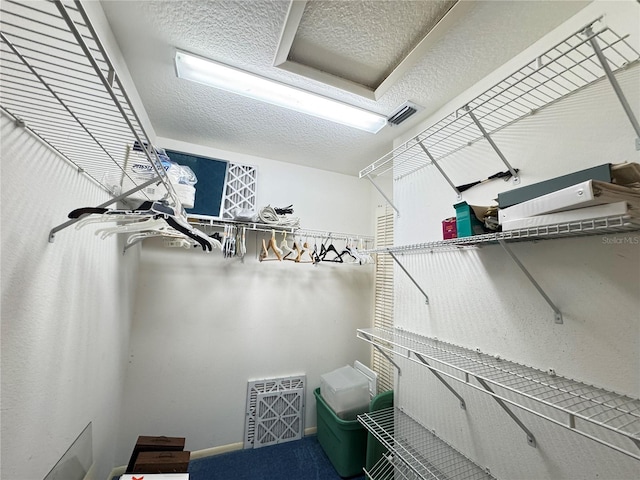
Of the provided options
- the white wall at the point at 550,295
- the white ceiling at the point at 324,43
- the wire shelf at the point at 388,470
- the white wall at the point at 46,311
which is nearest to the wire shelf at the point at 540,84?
the white wall at the point at 550,295

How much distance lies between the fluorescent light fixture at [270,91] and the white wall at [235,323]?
96 centimetres

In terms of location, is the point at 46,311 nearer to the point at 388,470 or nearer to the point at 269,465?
the point at 269,465

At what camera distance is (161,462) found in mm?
1489

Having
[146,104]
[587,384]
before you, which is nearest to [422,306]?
[587,384]

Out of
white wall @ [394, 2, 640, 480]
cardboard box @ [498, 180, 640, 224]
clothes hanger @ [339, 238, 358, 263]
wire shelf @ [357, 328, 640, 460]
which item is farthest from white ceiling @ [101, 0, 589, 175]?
wire shelf @ [357, 328, 640, 460]

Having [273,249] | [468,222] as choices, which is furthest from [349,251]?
[468,222]

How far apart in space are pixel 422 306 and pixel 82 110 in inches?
Answer: 77.0

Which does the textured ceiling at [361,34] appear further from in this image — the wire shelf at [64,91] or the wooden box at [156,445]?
the wooden box at [156,445]

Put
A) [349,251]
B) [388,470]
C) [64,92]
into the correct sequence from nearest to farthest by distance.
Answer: [64,92], [388,470], [349,251]

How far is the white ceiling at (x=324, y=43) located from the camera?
1119mm

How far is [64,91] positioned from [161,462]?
1.93 metres

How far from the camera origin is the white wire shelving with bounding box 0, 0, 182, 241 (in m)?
0.62

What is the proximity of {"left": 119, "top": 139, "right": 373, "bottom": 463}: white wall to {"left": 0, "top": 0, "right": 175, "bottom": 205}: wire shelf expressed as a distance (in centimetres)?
119

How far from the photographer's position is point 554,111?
1.12m
